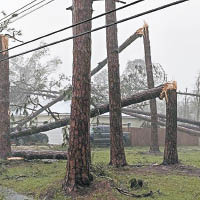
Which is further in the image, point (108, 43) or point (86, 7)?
point (108, 43)

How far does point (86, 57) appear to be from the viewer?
696 cm

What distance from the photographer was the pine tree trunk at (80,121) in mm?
6527

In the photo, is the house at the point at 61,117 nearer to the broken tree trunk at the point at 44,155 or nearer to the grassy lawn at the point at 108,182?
the broken tree trunk at the point at 44,155

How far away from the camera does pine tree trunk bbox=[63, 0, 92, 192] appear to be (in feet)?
21.4

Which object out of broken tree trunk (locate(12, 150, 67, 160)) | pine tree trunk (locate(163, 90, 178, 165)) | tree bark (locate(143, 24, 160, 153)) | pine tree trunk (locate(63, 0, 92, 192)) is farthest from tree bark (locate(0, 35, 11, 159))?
tree bark (locate(143, 24, 160, 153))

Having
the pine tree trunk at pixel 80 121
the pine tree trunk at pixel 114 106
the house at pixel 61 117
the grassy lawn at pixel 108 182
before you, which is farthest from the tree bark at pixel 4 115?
the house at pixel 61 117

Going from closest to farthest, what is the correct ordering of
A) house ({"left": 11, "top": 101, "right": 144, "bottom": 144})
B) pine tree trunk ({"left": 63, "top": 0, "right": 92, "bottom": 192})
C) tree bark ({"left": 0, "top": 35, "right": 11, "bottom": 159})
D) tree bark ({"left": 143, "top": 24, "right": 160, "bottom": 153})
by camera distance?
1. pine tree trunk ({"left": 63, "top": 0, "right": 92, "bottom": 192})
2. tree bark ({"left": 0, "top": 35, "right": 11, "bottom": 159})
3. tree bark ({"left": 143, "top": 24, "right": 160, "bottom": 153})
4. house ({"left": 11, "top": 101, "right": 144, "bottom": 144})

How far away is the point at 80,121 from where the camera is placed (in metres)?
6.66

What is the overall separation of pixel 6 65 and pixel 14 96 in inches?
525

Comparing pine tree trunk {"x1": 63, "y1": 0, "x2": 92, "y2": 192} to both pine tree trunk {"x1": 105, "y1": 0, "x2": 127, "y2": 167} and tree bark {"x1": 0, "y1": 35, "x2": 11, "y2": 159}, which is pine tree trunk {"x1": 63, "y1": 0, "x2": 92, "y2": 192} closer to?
pine tree trunk {"x1": 105, "y1": 0, "x2": 127, "y2": 167}

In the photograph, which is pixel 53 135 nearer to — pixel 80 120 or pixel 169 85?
pixel 169 85

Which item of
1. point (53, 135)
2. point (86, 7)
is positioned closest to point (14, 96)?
point (53, 135)

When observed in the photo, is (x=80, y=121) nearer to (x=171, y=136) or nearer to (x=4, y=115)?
(x=171, y=136)

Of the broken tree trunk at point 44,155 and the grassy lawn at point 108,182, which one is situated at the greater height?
the broken tree trunk at point 44,155
